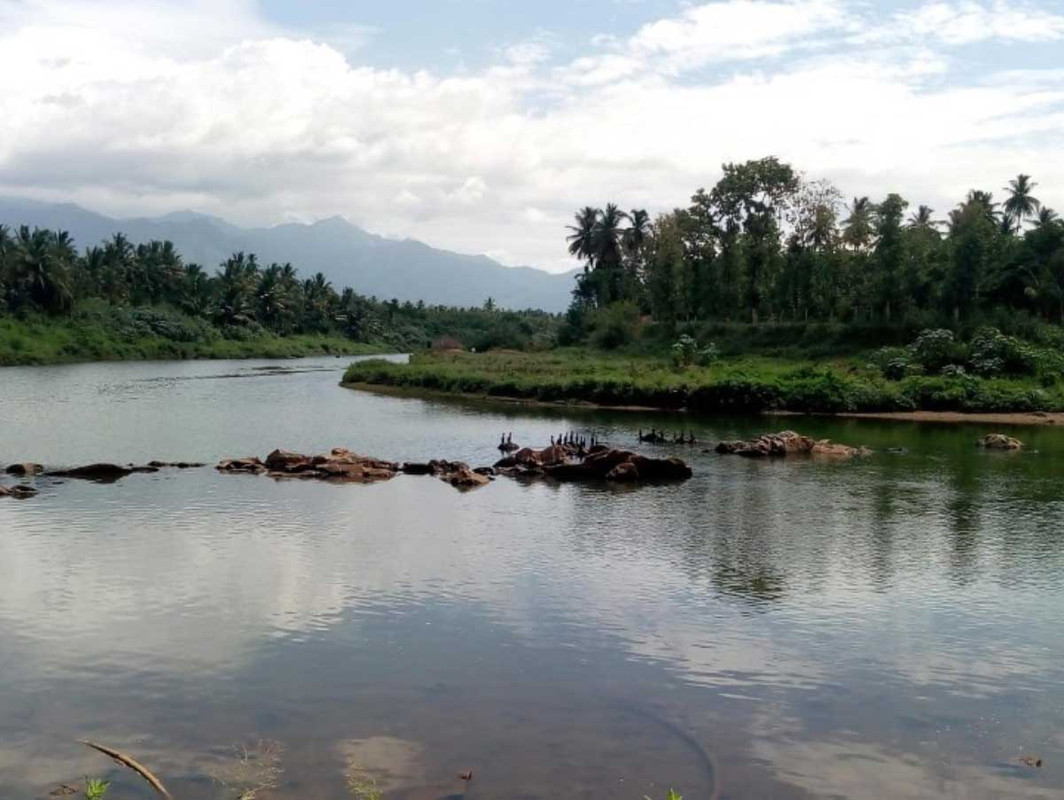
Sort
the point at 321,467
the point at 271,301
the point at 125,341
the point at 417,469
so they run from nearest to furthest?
1. the point at 321,467
2. the point at 417,469
3. the point at 125,341
4. the point at 271,301

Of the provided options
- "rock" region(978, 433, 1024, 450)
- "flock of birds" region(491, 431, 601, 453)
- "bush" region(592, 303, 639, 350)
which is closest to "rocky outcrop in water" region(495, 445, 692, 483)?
"flock of birds" region(491, 431, 601, 453)

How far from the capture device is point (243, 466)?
36188 millimetres

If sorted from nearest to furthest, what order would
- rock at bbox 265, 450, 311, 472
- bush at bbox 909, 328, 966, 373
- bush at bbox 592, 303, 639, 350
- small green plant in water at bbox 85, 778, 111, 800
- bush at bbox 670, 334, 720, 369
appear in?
small green plant in water at bbox 85, 778, 111, 800 < rock at bbox 265, 450, 311, 472 < bush at bbox 909, 328, 966, 373 < bush at bbox 670, 334, 720, 369 < bush at bbox 592, 303, 639, 350

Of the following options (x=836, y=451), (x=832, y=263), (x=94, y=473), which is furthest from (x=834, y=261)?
(x=94, y=473)

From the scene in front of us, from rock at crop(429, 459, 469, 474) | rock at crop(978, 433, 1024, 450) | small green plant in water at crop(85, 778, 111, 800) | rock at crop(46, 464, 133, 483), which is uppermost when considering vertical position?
rock at crop(978, 433, 1024, 450)

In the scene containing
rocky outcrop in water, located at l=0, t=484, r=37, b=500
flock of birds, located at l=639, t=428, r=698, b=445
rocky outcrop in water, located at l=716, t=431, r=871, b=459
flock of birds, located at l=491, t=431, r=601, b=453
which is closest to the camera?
rocky outcrop in water, located at l=0, t=484, r=37, b=500

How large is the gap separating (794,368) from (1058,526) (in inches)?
1526

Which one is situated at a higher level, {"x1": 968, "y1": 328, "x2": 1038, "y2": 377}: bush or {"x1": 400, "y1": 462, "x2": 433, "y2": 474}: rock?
{"x1": 968, "y1": 328, "x2": 1038, "y2": 377}: bush

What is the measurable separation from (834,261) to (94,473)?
2406 inches

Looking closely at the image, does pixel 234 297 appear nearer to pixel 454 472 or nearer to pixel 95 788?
pixel 454 472

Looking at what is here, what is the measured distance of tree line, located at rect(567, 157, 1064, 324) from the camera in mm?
73062

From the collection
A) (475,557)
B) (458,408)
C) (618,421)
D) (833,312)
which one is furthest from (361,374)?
(475,557)

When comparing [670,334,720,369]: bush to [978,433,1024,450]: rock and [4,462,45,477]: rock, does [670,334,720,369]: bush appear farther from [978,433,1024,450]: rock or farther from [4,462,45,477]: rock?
[4,462,45,477]: rock

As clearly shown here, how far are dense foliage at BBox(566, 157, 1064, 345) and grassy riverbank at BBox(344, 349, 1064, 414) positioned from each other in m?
8.27
